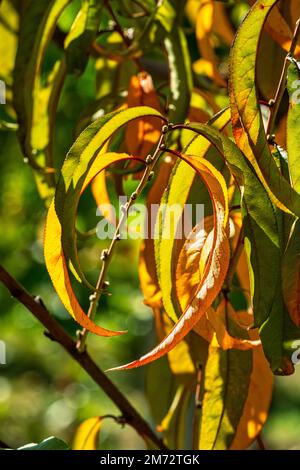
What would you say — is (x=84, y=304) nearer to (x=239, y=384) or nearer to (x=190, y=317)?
(x=239, y=384)

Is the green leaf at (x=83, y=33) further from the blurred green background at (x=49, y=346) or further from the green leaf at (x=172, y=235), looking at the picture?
the blurred green background at (x=49, y=346)

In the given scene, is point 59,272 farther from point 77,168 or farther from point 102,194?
point 102,194

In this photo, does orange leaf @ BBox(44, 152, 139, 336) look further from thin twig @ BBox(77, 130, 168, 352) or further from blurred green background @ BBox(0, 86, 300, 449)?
blurred green background @ BBox(0, 86, 300, 449)

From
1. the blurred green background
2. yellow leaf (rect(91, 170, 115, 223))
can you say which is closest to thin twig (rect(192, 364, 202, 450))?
yellow leaf (rect(91, 170, 115, 223))

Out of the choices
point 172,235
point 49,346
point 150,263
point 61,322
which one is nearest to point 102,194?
point 150,263

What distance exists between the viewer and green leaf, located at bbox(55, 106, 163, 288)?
1.83ft

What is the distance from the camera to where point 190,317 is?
54 centimetres

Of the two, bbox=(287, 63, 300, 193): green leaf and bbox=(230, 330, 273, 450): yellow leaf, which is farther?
bbox=(230, 330, 273, 450): yellow leaf

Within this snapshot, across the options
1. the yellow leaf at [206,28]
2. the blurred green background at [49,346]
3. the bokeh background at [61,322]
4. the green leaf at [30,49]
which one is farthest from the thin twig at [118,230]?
the blurred green background at [49,346]

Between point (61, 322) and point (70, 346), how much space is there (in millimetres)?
1686

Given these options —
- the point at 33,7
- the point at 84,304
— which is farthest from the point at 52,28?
the point at 84,304

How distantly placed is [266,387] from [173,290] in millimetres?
215

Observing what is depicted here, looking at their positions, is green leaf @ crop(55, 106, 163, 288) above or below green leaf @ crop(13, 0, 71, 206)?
above

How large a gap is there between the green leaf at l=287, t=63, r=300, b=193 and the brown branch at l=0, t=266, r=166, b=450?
0.28 m
